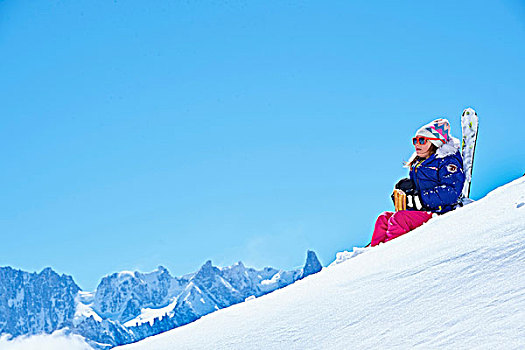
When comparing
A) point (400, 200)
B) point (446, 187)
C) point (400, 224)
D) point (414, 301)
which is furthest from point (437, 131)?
point (414, 301)

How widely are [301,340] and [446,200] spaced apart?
349cm

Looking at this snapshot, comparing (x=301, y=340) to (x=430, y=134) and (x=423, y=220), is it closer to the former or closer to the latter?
(x=423, y=220)

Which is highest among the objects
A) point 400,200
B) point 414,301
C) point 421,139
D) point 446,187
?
point 421,139

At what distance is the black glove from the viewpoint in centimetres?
697

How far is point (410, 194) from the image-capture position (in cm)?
707

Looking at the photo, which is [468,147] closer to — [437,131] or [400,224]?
[437,131]

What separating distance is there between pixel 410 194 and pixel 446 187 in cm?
42

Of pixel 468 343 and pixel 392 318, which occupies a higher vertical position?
pixel 392 318

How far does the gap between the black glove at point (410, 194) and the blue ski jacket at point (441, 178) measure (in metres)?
0.04

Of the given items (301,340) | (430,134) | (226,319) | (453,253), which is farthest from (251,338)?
(430,134)

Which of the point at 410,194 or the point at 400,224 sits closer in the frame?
the point at 400,224

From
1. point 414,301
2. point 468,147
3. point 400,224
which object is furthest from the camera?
point 468,147

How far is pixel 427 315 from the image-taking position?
11.5 ft

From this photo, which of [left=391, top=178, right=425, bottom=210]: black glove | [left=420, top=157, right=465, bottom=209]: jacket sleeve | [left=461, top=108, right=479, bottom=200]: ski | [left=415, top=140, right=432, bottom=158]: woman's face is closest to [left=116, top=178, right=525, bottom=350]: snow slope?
Answer: [left=420, top=157, right=465, bottom=209]: jacket sleeve
